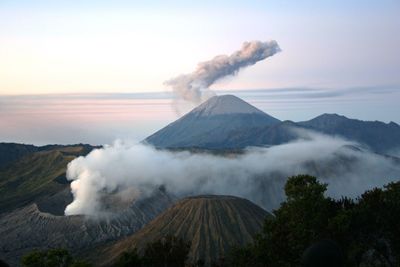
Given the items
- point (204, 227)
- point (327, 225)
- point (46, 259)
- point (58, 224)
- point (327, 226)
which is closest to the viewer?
point (327, 226)

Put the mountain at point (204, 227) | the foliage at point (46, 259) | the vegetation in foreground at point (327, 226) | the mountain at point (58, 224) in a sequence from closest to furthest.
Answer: the vegetation in foreground at point (327, 226)
the foliage at point (46, 259)
the mountain at point (204, 227)
the mountain at point (58, 224)

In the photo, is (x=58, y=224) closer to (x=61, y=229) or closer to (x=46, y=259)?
(x=61, y=229)

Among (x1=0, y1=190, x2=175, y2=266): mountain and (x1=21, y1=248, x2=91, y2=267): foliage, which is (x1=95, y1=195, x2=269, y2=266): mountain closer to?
(x1=0, y1=190, x2=175, y2=266): mountain

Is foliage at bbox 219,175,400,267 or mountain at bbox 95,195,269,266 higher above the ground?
foliage at bbox 219,175,400,267

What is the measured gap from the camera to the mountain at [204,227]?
11756 centimetres

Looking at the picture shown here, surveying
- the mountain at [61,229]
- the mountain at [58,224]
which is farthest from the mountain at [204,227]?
the mountain at [58,224]

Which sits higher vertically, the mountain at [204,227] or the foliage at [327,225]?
the foliage at [327,225]

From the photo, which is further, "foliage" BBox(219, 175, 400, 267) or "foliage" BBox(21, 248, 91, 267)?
"foliage" BBox(21, 248, 91, 267)

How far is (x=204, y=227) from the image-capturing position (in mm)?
125562

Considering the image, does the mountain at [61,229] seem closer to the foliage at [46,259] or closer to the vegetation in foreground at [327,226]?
the foliage at [46,259]

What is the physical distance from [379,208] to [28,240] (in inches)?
4932

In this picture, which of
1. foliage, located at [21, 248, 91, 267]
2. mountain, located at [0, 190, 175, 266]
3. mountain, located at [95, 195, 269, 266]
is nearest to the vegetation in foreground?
foliage, located at [21, 248, 91, 267]

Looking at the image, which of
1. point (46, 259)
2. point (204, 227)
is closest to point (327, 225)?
point (46, 259)

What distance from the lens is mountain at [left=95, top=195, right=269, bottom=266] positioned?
117562 millimetres
